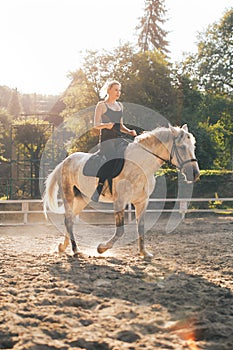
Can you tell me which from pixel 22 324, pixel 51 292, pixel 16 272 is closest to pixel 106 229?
pixel 16 272

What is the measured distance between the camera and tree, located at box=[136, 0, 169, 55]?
35.8 metres

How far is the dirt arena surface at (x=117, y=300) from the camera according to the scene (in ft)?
9.77

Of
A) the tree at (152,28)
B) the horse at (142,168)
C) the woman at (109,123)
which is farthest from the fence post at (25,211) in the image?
the tree at (152,28)

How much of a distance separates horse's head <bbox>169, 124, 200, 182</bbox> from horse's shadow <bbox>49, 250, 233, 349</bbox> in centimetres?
132

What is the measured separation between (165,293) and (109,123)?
9.30 ft

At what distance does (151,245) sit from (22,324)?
5.27 meters

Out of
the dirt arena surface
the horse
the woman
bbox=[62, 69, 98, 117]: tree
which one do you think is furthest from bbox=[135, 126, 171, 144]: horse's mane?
bbox=[62, 69, 98, 117]: tree

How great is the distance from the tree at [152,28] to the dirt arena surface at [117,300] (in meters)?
31.2

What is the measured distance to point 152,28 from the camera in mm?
36156

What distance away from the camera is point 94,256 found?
21.7 ft

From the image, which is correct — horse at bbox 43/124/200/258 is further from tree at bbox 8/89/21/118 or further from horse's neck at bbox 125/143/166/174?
tree at bbox 8/89/21/118

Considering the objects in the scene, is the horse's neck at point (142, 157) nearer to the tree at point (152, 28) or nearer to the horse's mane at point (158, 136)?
the horse's mane at point (158, 136)

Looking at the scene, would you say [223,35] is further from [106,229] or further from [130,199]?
[130,199]

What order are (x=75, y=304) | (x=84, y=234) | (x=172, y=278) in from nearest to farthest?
(x=75, y=304)
(x=172, y=278)
(x=84, y=234)
